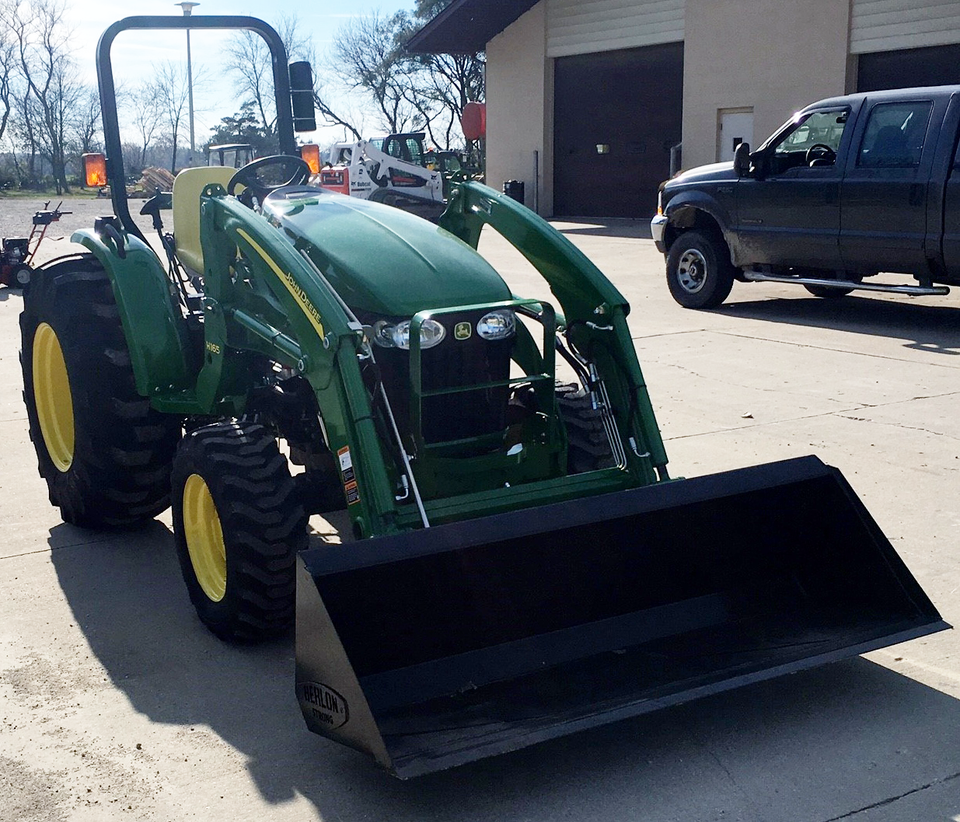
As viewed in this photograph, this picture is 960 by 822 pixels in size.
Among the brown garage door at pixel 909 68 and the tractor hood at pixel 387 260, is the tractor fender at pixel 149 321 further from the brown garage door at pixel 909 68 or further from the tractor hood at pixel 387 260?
the brown garage door at pixel 909 68

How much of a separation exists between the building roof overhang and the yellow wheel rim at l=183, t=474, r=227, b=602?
21.9 meters

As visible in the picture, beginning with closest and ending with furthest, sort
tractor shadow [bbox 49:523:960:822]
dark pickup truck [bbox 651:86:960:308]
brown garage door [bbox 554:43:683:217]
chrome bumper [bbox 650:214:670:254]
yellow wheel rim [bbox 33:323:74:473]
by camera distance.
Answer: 1. tractor shadow [bbox 49:523:960:822]
2. yellow wheel rim [bbox 33:323:74:473]
3. dark pickup truck [bbox 651:86:960:308]
4. chrome bumper [bbox 650:214:670:254]
5. brown garage door [bbox 554:43:683:217]

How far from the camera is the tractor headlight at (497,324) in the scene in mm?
4066

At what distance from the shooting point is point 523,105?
26.1m

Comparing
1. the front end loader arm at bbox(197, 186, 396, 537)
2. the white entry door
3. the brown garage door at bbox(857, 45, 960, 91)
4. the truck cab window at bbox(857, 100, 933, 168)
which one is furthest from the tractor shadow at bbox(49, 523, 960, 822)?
the white entry door

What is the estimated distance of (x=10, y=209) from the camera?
3612cm

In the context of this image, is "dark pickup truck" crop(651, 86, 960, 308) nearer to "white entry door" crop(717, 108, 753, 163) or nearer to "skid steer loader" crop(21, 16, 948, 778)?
"skid steer loader" crop(21, 16, 948, 778)

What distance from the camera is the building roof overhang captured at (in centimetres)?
2486

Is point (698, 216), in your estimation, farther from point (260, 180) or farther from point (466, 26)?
point (466, 26)

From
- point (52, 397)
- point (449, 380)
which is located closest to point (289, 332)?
point (449, 380)

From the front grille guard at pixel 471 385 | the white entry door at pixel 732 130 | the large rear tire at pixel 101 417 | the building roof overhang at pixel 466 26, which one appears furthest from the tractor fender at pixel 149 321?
the building roof overhang at pixel 466 26

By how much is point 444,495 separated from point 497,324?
622 millimetres

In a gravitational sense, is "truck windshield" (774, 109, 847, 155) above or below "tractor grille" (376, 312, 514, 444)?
above

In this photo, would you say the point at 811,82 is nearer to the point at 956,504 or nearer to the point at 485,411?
the point at 956,504
